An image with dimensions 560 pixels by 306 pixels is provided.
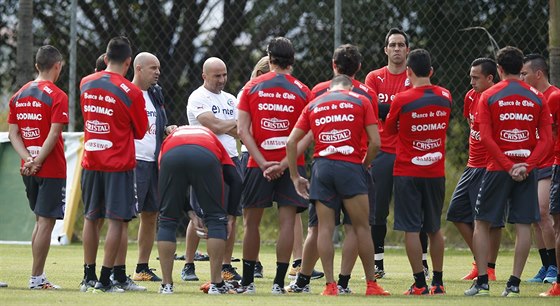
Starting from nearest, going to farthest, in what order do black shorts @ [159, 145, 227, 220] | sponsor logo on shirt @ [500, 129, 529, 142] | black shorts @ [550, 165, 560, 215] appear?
black shorts @ [159, 145, 227, 220] < sponsor logo on shirt @ [500, 129, 529, 142] < black shorts @ [550, 165, 560, 215]

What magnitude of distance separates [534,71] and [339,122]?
2444 mm

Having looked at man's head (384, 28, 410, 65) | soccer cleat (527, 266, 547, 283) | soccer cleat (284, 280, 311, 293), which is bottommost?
soccer cleat (284, 280, 311, 293)

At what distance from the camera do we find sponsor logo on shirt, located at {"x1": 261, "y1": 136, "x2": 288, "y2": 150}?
916 centimetres

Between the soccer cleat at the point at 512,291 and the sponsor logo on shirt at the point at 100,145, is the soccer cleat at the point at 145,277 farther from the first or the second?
the soccer cleat at the point at 512,291

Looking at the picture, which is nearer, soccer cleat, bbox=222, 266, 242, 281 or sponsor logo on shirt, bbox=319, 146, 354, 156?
sponsor logo on shirt, bbox=319, 146, 354, 156

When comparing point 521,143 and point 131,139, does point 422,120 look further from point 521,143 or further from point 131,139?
point 131,139

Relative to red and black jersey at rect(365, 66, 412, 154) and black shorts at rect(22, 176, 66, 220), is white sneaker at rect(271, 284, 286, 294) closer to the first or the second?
black shorts at rect(22, 176, 66, 220)

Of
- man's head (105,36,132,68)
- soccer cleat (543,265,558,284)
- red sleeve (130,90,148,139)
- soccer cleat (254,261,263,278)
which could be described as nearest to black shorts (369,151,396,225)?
soccer cleat (254,261,263,278)

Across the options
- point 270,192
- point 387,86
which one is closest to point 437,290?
point 270,192

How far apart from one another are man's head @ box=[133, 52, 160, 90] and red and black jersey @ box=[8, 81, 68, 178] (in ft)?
2.80

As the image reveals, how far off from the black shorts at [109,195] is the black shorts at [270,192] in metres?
0.92

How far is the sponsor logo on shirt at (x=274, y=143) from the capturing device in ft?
30.1

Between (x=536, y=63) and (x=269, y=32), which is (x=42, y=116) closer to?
(x=536, y=63)

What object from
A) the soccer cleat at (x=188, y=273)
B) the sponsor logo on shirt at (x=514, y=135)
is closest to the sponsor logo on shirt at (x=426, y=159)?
the sponsor logo on shirt at (x=514, y=135)
